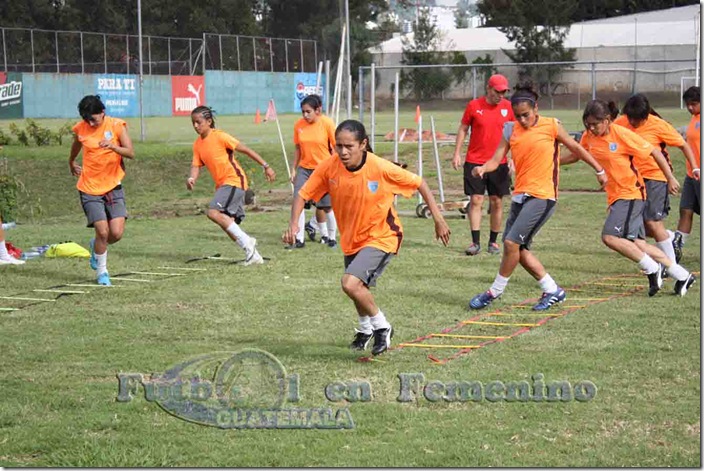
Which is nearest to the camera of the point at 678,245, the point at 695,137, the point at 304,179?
the point at 695,137

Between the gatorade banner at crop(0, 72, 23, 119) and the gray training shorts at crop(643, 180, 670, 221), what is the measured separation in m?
22.8

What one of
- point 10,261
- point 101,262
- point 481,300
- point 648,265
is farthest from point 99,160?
point 648,265

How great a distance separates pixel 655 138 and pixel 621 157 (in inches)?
37.9

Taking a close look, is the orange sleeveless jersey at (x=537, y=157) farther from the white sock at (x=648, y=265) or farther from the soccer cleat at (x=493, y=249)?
the soccer cleat at (x=493, y=249)

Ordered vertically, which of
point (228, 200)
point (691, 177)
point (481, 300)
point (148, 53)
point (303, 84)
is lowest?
point (481, 300)

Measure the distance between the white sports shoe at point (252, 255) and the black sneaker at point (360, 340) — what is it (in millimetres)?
4870

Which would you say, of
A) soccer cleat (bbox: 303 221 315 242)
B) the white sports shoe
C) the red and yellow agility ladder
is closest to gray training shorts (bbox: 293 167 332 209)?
soccer cleat (bbox: 303 221 315 242)

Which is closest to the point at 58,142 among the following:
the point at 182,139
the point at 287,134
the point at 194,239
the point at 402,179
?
the point at 182,139

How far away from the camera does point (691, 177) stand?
12727mm

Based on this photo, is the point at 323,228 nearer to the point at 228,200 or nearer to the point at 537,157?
the point at 228,200

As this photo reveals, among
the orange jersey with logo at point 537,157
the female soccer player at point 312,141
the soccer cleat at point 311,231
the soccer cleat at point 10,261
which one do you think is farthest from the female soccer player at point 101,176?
the orange jersey with logo at point 537,157

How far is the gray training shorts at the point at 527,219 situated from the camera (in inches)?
406

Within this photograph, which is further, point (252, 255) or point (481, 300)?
point (252, 255)

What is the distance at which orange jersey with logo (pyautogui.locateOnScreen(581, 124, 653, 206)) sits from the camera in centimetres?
1088
